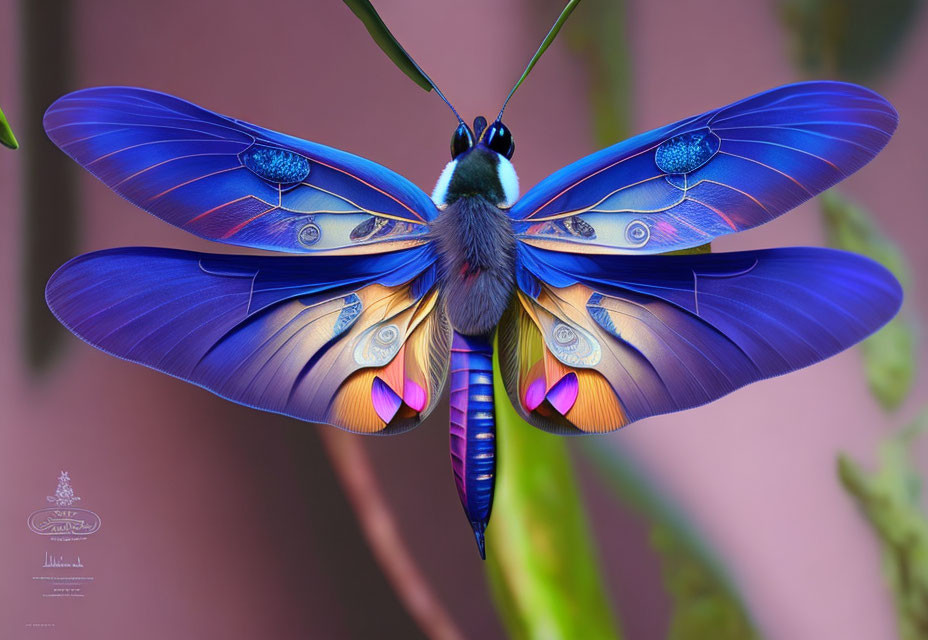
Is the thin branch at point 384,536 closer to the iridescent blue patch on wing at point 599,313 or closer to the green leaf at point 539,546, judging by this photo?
the green leaf at point 539,546

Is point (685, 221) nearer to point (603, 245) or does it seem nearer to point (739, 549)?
point (603, 245)

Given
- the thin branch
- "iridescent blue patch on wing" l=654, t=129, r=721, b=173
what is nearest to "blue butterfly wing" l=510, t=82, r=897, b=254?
"iridescent blue patch on wing" l=654, t=129, r=721, b=173

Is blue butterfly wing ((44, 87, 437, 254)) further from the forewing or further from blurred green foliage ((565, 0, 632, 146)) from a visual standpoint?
blurred green foliage ((565, 0, 632, 146))

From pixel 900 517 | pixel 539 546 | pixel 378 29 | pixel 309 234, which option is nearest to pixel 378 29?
pixel 378 29

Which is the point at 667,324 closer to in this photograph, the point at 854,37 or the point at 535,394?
the point at 535,394

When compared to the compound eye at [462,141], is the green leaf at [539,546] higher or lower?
lower

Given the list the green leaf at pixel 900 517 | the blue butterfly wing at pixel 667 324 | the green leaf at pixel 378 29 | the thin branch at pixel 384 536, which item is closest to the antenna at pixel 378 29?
the green leaf at pixel 378 29

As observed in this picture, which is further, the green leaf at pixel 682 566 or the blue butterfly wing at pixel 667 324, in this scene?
the green leaf at pixel 682 566
